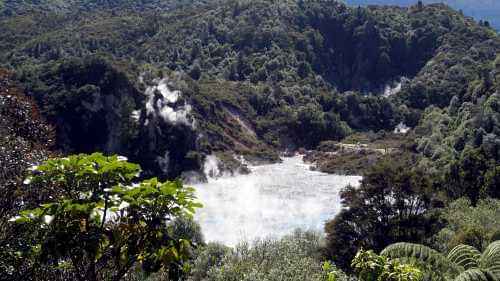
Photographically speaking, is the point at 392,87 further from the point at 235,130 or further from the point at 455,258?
the point at 455,258

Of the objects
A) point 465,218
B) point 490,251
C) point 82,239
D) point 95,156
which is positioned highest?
point 95,156

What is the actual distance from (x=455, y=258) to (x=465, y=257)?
0.25 metres

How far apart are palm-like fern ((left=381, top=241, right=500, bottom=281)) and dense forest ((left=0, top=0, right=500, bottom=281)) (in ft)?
0.15

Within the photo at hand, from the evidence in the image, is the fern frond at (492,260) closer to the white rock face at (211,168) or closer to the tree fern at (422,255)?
the tree fern at (422,255)

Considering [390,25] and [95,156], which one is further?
[390,25]

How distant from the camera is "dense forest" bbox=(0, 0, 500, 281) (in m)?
6.88

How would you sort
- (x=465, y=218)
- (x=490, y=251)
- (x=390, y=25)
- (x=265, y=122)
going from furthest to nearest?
(x=390, y=25) < (x=265, y=122) < (x=465, y=218) < (x=490, y=251)

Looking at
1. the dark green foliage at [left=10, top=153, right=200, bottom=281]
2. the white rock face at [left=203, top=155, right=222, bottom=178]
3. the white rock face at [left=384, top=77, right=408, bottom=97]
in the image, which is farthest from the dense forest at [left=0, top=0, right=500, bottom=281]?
the white rock face at [left=203, top=155, right=222, bottom=178]

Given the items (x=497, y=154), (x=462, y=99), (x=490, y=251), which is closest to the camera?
(x=490, y=251)

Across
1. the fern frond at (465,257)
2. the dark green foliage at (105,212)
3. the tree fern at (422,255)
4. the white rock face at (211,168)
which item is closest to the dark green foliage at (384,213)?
the fern frond at (465,257)

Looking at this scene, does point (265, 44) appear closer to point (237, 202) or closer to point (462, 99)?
point (462, 99)

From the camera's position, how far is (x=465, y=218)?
3103 cm

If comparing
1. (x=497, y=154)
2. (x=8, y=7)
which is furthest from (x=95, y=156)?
(x=8, y=7)

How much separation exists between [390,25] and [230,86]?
6198 cm
